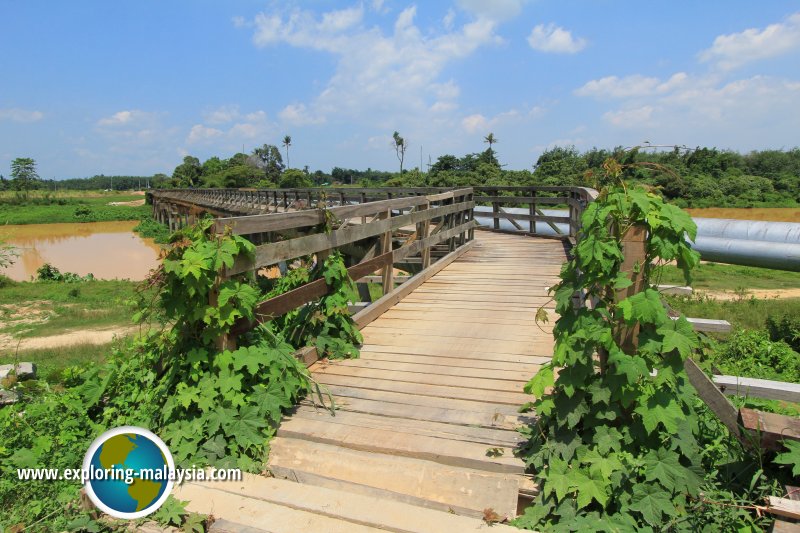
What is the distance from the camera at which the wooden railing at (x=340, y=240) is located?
12.3ft

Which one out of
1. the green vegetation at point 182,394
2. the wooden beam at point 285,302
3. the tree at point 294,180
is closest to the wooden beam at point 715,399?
the green vegetation at point 182,394

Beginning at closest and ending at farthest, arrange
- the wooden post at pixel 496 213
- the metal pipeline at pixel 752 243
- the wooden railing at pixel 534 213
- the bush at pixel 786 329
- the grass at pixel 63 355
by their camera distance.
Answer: the metal pipeline at pixel 752 243 → the bush at pixel 786 329 → the grass at pixel 63 355 → the wooden railing at pixel 534 213 → the wooden post at pixel 496 213

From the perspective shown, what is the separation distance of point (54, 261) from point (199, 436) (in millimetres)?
34007

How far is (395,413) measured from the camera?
3.53m

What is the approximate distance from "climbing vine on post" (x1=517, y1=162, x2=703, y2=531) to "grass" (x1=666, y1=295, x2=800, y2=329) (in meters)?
7.72

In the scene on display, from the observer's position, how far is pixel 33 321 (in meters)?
13.0

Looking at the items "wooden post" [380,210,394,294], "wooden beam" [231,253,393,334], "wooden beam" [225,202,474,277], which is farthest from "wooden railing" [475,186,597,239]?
"wooden beam" [231,253,393,334]

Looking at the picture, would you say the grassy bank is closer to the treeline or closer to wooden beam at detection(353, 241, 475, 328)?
the treeline

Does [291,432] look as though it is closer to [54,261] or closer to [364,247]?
[364,247]

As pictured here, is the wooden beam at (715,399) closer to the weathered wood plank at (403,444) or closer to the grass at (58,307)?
the weathered wood plank at (403,444)

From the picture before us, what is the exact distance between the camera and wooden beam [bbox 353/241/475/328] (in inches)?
222

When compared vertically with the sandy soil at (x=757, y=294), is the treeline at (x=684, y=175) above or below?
above

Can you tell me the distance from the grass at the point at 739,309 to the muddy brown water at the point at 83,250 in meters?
17.2

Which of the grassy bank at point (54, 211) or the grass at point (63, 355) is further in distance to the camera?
the grassy bank at point (54, 211)
